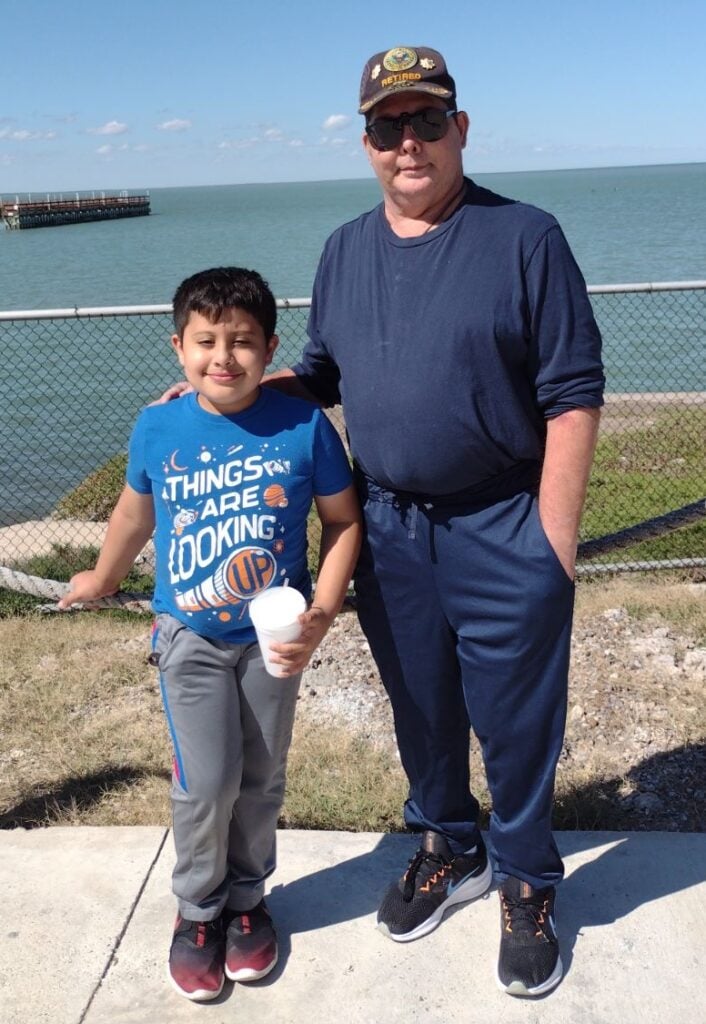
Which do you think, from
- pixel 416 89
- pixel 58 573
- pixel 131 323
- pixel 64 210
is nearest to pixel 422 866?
pixel 416 89

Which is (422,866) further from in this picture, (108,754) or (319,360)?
(108,754)

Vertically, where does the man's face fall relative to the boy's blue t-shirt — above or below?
above

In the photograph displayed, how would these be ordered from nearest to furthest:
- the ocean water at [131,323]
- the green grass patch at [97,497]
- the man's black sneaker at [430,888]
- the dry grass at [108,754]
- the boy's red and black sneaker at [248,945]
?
the boy's red and black sneaker at [248,945]
the man's black sneaker at [430,888]
the dry grass at [108,754]
the green grass patch at [97,497]
the ocean water at [131,323]

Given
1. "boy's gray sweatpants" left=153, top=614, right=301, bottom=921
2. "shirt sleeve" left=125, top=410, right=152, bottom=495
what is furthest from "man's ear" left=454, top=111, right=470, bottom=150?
"boy's gray sweatpants" left=153, top=614, right=301, bottom=921

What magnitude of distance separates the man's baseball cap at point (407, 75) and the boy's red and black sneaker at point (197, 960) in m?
2.03

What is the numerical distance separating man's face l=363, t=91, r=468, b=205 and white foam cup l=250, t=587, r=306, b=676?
3.12 ft

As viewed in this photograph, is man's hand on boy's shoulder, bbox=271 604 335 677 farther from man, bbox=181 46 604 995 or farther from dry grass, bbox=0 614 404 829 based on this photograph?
dry grass, bbox=0 614 404 829

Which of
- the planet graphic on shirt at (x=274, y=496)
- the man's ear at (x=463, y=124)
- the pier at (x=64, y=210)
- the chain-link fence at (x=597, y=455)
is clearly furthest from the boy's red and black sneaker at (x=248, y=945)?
the pier at (x=64, y=210)

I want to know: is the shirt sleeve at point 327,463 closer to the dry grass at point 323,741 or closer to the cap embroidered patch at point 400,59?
the cap embroidered patch at point 400,59

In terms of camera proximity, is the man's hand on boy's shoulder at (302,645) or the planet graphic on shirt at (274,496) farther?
the planet graphic on shirt at (274,496)

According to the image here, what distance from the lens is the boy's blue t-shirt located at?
2.30 metres

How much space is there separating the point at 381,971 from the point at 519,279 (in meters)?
1.74

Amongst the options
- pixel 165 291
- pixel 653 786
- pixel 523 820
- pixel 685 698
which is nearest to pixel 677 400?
pixel 685 698

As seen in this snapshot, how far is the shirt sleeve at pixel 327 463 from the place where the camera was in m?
2.37
